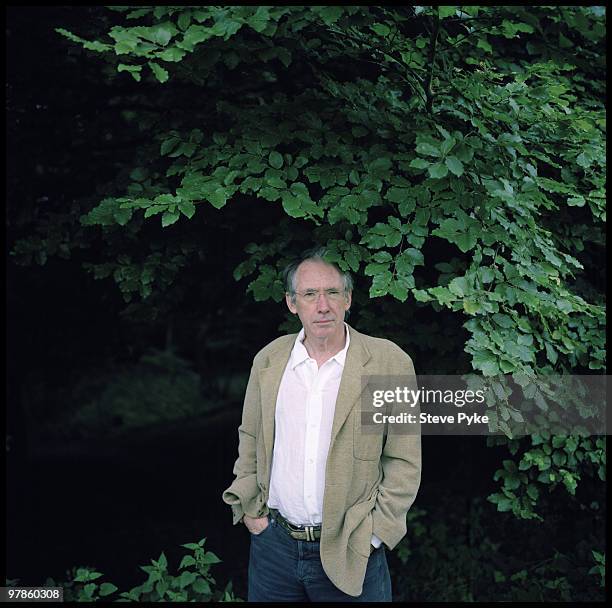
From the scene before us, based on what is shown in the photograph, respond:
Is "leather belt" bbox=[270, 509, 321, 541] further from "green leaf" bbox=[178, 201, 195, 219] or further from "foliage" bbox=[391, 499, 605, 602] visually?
"foliage" bbox=[391, 499, 605, 602]

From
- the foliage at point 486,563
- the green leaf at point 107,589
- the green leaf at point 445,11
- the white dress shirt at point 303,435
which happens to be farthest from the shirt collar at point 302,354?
the foliage at point 486,563

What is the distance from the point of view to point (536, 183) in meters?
3.73

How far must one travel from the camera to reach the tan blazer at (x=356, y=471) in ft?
10.4

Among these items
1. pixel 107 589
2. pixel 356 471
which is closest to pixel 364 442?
pixel 356 471

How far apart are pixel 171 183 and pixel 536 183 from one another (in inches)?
80.5

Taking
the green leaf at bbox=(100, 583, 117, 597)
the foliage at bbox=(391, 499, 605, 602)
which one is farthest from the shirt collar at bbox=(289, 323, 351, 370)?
the foliage at bbox=(391, 499, 605, 602)

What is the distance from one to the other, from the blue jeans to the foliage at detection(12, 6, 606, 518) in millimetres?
941

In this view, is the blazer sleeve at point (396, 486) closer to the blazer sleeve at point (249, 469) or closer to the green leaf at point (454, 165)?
the blazer sleeve at point (249, 469)

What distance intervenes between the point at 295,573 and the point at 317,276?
1.29 m

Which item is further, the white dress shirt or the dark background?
the dark background

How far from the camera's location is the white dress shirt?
3232 millimetres

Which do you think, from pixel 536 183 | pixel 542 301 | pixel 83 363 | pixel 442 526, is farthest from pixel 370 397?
pixel 83 363

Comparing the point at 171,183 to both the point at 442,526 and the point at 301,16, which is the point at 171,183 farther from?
the point at 442,526

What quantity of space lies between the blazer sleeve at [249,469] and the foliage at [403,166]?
0.66 meters
